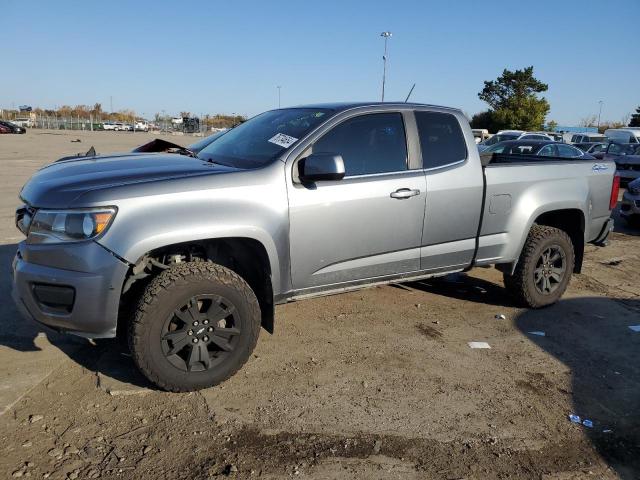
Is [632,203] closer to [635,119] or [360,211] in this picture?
[360,211]

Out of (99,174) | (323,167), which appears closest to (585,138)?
(323,167)

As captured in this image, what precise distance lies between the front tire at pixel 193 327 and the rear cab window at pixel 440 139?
192cm

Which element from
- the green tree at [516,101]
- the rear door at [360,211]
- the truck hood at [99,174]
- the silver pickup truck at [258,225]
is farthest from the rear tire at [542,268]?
the green tree at [516,101]

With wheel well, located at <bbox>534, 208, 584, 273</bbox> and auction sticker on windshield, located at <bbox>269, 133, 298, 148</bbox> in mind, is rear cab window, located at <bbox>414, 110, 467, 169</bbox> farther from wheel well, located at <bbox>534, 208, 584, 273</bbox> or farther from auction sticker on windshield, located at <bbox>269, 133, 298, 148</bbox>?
wheel well, located at <bbox>534, 208, 584, 273</bbox>

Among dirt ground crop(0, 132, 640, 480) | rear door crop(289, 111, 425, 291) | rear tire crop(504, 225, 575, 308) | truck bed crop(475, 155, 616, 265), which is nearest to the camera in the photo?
dirt ground crop(0, 132, 640, 480)

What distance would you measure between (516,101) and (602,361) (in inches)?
2000

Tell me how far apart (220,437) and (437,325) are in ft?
8.06

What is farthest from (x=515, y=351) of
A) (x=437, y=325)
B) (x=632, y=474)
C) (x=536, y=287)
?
(x=632, y=474)

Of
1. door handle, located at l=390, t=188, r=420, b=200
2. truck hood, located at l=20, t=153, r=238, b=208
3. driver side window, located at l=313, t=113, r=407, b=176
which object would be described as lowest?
door handle, located at l=390, t=188, r=420, b=200

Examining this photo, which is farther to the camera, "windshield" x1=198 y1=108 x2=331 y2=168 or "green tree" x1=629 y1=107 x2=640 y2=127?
"green tree" x1=629 y1=107 x2=640 y2=127

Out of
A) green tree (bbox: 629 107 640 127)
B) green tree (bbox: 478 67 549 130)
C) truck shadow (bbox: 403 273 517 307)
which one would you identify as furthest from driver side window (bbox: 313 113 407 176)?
green tree (bbox: 629 107 640 127)

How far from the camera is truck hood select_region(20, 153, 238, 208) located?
10.2 feet

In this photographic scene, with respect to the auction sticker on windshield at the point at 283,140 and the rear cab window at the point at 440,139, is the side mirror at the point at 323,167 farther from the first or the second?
the rear cab window at the point at 440,139

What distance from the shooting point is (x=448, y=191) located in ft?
14.1
